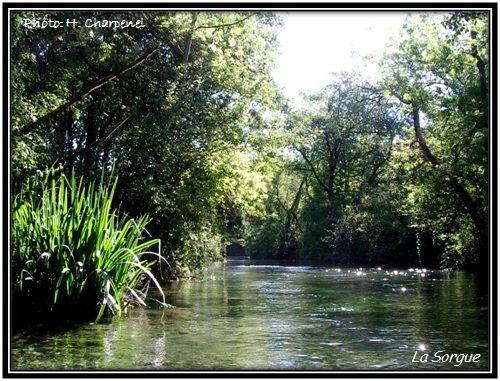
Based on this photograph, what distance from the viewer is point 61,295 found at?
688cm

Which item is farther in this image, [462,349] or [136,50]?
[136,50]

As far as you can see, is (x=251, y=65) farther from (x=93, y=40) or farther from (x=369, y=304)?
Answer: (x=369, y=304)

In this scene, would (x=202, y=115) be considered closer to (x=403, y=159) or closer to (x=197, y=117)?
(x=197, y=117)

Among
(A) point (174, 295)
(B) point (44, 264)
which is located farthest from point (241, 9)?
(A) point (174, 295)

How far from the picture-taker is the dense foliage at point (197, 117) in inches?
423

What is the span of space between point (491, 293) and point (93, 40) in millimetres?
11042

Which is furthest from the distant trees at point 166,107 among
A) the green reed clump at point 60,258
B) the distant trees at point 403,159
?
the green reed clump at point 60,258

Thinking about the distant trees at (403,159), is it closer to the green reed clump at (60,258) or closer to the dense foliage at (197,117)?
the dense foliage at (197,117)

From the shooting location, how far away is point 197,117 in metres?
14.4

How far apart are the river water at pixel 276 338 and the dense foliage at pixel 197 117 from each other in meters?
1.04

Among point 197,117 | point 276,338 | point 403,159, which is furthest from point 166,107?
point 403,159

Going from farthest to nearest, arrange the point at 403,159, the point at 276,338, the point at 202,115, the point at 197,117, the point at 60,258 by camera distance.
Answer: the point at 403,159 → the point at 202,115 → the point at 197,117 → the point at 60,258 → the point at 276,338

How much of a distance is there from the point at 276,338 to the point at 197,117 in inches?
362

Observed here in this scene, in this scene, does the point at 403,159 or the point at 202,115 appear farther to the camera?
the point at 403,159
